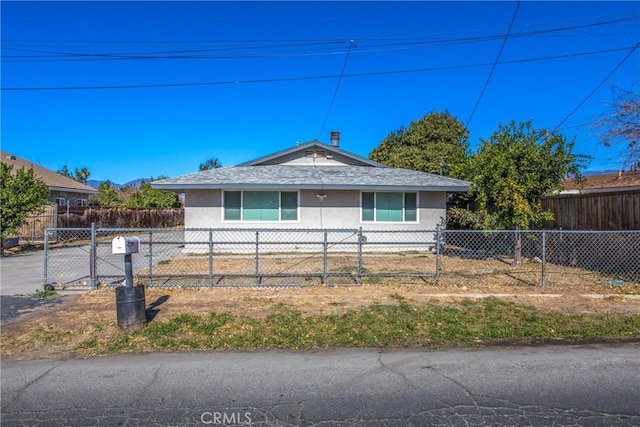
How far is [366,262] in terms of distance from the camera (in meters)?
13.2

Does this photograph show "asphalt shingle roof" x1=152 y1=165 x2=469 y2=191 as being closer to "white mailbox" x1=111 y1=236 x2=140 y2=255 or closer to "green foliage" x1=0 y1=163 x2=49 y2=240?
"green foliage" x1=0 y1=163 x2=49 y2=240

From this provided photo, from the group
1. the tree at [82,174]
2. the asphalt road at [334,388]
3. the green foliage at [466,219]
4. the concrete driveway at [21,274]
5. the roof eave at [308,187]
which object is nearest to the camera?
the asphalt road at [334,388]

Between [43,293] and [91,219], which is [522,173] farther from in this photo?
[91,219]

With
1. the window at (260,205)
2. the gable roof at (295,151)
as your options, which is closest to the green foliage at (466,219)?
the gable roof at (295,151)

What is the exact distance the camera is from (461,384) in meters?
4.28

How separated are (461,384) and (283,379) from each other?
5.63 ft

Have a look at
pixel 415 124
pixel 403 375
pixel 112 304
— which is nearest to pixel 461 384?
pixel 403 375

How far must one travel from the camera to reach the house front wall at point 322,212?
15.8 m

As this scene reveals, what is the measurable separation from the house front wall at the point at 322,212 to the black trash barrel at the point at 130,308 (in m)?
9.43

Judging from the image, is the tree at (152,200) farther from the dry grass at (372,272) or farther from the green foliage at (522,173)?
the green foliage at (522,173)

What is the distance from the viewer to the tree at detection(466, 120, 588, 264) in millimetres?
12070

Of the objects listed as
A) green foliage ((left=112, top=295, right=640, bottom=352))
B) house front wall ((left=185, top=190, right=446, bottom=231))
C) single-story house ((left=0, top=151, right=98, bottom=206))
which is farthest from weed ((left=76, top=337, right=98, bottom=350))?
single-story house ((left=0, top=151, right=98, bottom=206))

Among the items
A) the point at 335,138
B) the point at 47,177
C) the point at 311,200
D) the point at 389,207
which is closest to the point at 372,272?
the point at 311,200

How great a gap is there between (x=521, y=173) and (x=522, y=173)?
0.03m
